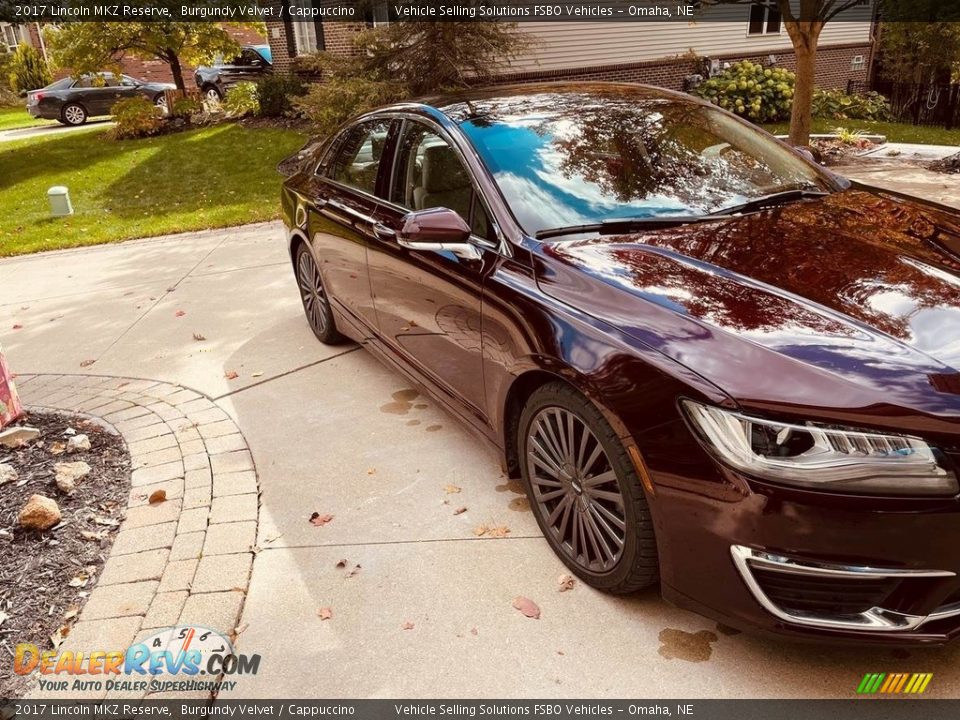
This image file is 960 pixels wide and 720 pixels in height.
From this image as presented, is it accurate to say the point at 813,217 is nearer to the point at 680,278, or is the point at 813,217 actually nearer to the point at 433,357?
the point at 680,278


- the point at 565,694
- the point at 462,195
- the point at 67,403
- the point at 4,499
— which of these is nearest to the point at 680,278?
the point at 462,195

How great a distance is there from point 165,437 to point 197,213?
Result: 7345 millimetres

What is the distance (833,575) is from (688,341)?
29.4 inches

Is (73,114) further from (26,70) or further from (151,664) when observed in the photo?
(151,664)

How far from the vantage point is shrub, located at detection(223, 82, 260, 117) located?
17406mm

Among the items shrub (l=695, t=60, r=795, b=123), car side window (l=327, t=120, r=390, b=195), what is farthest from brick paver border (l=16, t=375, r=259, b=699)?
shrub (l=695, t=60, r=795, b=123)

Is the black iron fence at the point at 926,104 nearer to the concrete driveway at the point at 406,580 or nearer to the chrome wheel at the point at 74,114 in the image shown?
the concrete driveway at the point at 406,580

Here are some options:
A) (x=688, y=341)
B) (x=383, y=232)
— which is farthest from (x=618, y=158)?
(x=688, y=341)

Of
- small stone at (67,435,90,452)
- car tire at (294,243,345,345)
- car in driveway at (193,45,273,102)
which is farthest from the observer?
car in driveway at (193,45,273,102)

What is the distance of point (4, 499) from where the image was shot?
358cm

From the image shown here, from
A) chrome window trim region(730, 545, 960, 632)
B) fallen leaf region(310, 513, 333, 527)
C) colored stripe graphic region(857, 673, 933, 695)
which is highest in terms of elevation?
chrome window trim region(730, 545, 960, 632)

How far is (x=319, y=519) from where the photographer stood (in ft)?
11.2

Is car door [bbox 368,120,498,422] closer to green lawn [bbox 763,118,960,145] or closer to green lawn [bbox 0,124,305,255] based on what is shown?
green lawn [bbox 0,124,305,255]

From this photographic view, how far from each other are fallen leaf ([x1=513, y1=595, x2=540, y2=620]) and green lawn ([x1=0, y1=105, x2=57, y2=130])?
25.7 m
